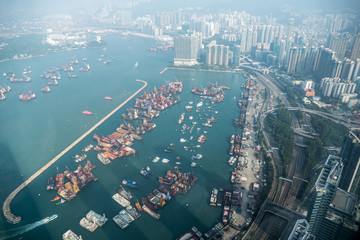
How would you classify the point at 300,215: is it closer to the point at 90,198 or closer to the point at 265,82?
the point at 90,198

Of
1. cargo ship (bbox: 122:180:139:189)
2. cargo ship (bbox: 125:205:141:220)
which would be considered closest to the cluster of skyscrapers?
cargo ship (bbox: 125:205:141:220)

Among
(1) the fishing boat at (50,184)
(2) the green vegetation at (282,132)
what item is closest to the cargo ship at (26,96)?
(1) the fishing boat at (50,184)

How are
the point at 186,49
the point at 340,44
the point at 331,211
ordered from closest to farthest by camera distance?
the point at 331,211, the point at 340,44, the point at 186,49

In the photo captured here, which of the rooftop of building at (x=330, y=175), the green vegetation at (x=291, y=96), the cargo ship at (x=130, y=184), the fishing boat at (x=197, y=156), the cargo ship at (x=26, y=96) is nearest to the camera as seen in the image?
the rooftop of building at (x=330, y=175)

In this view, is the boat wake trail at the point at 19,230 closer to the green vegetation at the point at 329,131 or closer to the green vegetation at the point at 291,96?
the green vegetation at the point at 329,131

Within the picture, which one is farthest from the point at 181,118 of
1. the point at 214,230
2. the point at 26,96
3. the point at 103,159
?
the point at 26,96

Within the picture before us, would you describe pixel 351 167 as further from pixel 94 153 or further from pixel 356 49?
pixel 356 49
